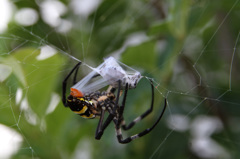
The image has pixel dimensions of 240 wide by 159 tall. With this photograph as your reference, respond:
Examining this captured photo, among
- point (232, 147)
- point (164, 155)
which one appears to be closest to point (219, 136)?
point (232, 147)

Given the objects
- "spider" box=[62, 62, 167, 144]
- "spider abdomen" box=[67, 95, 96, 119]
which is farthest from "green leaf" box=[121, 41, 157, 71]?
"spider abdomen" box=[67, 95, 96, 119]

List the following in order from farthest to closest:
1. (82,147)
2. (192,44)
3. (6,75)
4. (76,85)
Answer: (192,44), (82,147), (76,85), (6,75)

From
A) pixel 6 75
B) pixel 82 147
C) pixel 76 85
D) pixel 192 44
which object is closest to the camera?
pixel 6 75

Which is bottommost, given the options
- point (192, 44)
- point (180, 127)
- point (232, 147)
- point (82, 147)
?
point (232, 147)

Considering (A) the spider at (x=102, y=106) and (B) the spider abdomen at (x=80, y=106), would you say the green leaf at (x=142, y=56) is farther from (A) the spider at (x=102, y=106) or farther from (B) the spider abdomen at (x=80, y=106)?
(B) the spider abdomen at (x=80, y=106)

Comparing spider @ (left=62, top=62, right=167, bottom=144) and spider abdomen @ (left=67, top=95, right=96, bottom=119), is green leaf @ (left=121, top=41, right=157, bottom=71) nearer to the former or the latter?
spider @ (left=62, top=62, right=167, bottom=144)

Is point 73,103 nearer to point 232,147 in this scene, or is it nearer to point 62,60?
point 62,60

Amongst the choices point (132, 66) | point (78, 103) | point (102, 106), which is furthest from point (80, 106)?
Result: point (132, 66)
